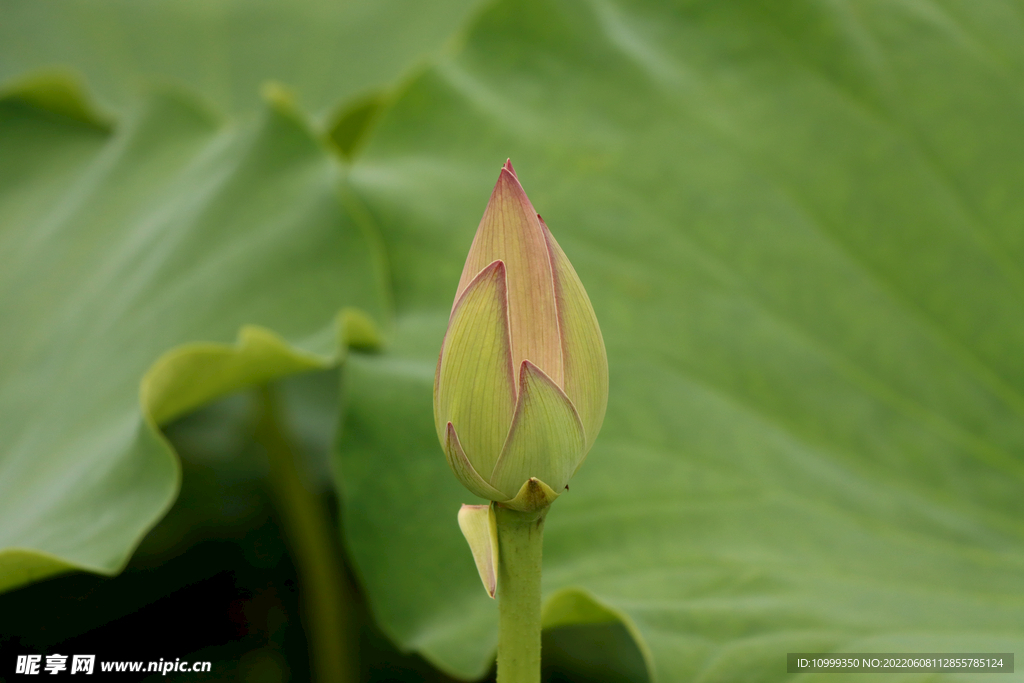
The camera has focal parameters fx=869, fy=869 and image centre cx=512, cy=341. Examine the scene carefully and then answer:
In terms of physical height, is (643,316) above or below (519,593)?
above

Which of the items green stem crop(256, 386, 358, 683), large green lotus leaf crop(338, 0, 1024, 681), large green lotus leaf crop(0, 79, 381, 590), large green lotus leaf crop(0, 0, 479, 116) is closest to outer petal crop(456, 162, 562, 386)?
large green lotus leaf crop(338, 0, 1024, 681)

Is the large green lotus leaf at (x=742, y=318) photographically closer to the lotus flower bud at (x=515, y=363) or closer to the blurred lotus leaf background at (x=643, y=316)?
the blurred lotus leaf background at (x=643, y=316)

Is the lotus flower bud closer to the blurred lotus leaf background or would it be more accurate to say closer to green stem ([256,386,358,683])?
the blurred lotus leaf background

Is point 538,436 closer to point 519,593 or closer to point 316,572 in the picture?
point 519,593

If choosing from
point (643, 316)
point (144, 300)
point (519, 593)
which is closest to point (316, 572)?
point (144, 300)

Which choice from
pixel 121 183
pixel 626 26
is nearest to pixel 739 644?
pixel 626 26


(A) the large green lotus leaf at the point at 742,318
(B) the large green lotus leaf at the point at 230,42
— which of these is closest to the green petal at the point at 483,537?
(A) the large green lotus leaf at the point at 742,318

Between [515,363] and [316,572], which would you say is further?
[316,572]
